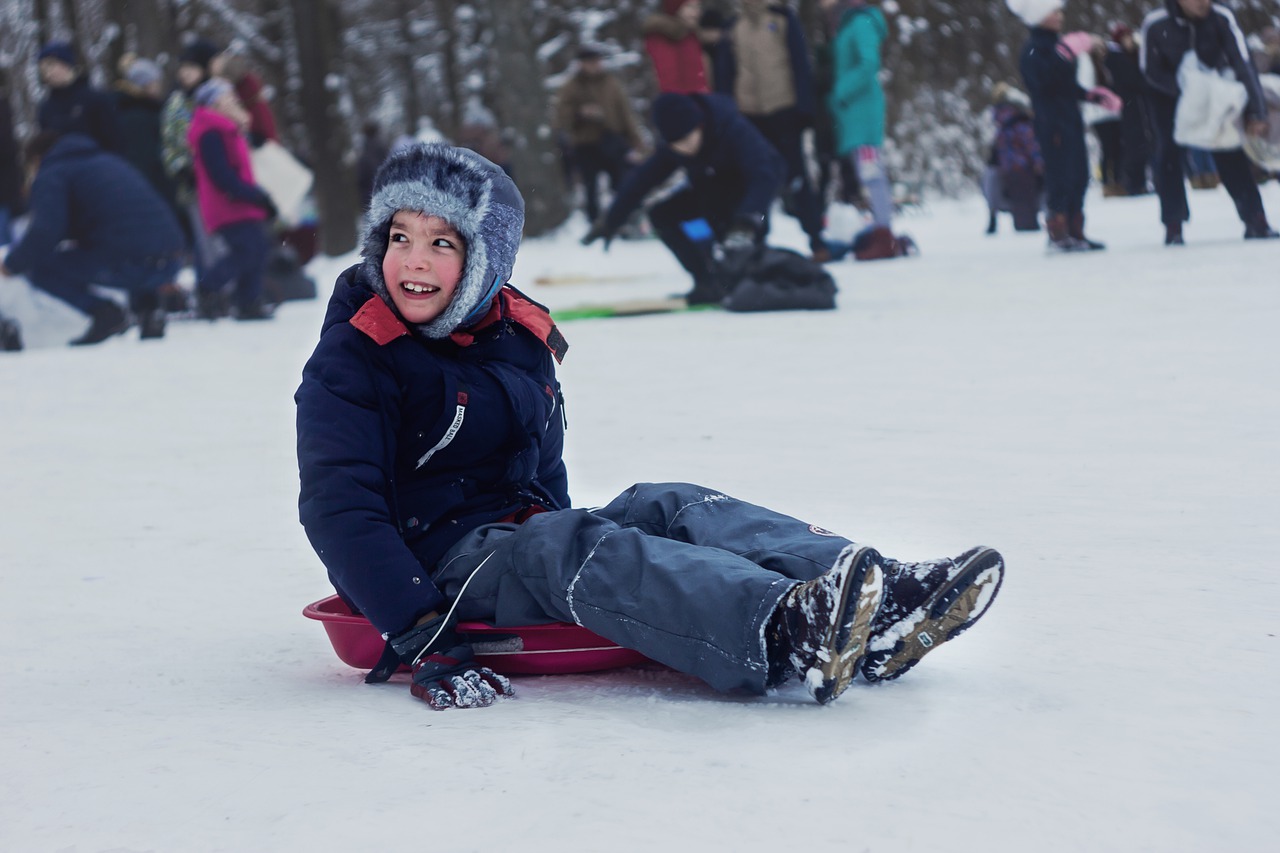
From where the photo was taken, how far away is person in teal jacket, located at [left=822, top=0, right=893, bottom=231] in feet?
35.2

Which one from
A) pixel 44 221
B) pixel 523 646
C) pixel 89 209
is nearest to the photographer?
pixel 523 646

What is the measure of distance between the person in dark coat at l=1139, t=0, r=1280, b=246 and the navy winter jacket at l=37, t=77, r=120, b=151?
603cm

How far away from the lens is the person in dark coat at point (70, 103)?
906cm

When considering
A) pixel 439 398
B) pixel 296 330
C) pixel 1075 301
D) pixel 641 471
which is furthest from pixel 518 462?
pixel 296 330

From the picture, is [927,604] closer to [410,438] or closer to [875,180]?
[410,438]

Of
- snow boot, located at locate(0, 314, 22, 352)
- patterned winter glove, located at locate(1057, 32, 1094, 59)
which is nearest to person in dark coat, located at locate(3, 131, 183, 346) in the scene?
A: snow boot, located at locate(0, 314, 22, 352)

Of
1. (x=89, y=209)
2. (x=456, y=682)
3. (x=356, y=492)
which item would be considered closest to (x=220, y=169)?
(x=89, y=209)

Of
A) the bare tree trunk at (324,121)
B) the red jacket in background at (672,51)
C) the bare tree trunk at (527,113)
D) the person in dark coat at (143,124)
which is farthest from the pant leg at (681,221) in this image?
the bare tree trunk at (324,121)

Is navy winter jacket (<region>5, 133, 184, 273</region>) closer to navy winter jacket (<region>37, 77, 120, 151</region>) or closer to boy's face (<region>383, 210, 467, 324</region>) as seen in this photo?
navy winter jacket (<region>37, 77, 120, 151</region>)

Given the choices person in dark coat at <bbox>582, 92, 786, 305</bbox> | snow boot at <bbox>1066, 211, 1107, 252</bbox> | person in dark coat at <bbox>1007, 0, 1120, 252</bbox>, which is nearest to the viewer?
person in dark coat at <bbox>582, 92, 786, 305</bbox>

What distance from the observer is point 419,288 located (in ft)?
8.03

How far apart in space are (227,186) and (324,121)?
24.4 ft

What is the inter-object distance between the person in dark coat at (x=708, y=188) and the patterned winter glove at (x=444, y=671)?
6014 mm

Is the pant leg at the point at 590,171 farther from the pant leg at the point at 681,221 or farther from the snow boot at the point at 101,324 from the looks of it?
the snow boot at the point at 101,324
